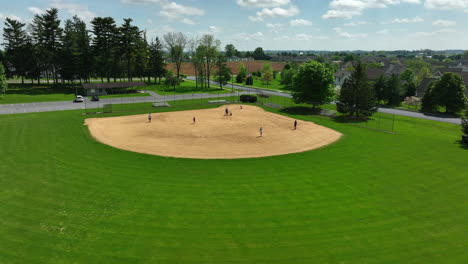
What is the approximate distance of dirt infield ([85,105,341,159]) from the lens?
3753 cm

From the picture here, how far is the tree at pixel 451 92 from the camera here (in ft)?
217

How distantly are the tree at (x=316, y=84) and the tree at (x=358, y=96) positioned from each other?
18.2ft

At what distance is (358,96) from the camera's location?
6006 cm

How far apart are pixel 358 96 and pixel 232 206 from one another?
158 feet

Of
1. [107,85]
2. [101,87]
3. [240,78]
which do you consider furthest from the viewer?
[240,78]

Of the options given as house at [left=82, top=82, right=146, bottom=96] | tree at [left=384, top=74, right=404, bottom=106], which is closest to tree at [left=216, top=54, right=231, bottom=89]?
house at [left=82, top=82, right=146, bottom=96]

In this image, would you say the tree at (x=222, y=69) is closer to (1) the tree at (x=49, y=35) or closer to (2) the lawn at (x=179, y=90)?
(2) the lawn at (x=179, y=90)

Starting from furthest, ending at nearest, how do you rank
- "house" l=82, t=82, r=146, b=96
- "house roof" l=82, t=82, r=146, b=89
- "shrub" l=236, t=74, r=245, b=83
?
"shrub" l=236, t=74, r=245, b=83 < "house roof" l=82, t=82, r=146, b=89 < "house" l=82, t=82, r=146, b=96

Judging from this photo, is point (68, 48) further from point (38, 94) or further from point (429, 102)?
point (429, 102)

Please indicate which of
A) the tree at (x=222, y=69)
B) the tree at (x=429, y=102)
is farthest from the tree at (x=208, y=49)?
the tree at (x=429, y=102)

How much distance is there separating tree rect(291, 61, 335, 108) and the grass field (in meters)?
31.4

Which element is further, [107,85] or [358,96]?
[107,85]

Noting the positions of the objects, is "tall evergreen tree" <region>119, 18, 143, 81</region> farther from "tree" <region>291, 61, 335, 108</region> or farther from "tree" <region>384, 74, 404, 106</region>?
"tree" <region>384, 74, 404, 106</region>

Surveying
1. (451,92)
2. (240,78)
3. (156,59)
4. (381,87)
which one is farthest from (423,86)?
(156,59)
